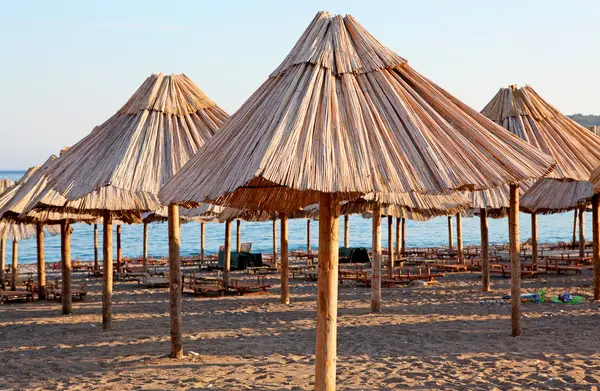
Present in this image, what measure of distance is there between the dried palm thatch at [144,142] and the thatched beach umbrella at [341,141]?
2674 millimetres

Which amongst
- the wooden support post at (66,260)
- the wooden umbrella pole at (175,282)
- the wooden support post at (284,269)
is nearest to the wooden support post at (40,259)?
the wooden support post at (66,260)

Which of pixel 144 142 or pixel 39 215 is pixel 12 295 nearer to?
pixel 39 215

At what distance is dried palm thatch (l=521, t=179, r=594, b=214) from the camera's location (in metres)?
18.1

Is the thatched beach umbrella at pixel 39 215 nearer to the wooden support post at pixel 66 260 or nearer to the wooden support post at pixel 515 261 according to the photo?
the wooden support post at pixel 66 260

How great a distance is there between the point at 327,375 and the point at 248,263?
20687 mm

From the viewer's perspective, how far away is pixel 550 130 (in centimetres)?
1007

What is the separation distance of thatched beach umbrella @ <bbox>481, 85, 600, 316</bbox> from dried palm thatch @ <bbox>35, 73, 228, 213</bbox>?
4.47 metres

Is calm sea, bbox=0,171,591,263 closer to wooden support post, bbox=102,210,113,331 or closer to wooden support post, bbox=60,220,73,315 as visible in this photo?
wooden support post, bbox=60,220,73,315

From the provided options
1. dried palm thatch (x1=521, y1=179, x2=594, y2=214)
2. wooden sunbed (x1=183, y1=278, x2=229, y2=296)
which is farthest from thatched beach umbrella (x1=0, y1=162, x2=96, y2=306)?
dried palm thatch (x1=521, y1=179, x2=594, y2=214)

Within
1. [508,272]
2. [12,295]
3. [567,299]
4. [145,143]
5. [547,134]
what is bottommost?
Answer: [12,295]

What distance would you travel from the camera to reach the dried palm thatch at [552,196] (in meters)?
18.1

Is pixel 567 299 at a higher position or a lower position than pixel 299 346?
higher

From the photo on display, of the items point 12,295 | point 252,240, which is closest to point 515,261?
point 12,295

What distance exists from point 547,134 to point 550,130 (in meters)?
0.13
